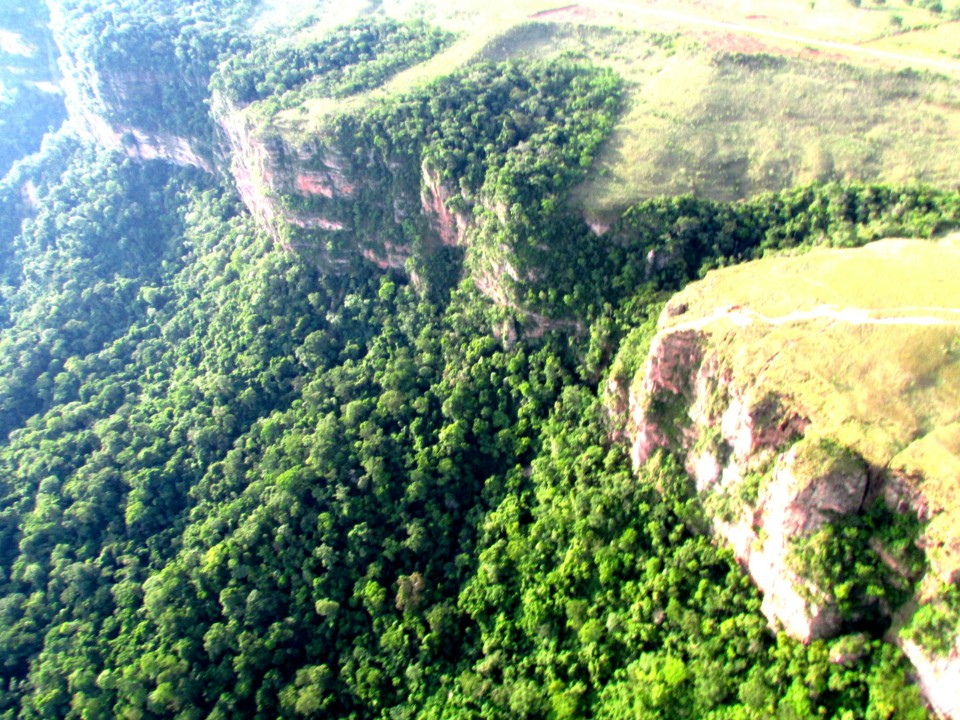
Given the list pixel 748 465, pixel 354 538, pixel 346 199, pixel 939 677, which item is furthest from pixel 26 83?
pixel 939 677

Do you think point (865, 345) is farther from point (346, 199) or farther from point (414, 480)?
point (346, 199)


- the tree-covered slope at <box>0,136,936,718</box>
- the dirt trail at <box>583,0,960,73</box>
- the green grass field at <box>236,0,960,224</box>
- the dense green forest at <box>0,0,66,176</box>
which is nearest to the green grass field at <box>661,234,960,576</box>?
the tree-covered slope at <box>0,136,936,718</box>

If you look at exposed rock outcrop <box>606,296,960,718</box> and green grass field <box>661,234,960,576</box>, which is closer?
green grass field <box>661,234,960,576</box>

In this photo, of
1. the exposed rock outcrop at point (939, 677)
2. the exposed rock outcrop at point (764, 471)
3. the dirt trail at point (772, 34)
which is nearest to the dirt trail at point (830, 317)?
the exposed rock outcrop at point (764, 471)

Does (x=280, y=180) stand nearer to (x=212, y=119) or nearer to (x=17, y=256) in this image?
(x=212, y=119)

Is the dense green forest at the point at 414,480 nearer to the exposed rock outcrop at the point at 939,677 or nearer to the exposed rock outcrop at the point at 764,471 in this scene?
the exposed rock outcrop at the point at 939,677

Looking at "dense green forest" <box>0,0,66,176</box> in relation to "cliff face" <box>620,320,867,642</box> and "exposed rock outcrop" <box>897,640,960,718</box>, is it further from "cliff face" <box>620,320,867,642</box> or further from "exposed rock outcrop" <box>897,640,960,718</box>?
→ "exposed rock outcrop" <box>897,640,960,718</box>
